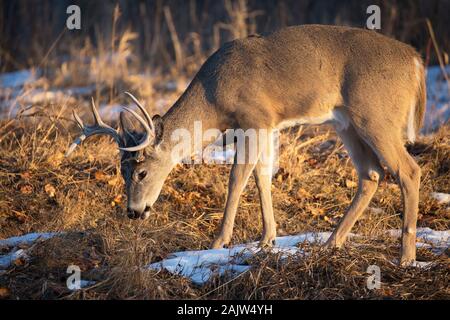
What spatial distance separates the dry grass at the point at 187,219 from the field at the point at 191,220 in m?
0.01

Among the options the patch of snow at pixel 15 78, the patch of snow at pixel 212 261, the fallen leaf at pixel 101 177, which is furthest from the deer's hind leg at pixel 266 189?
the patch of snow at pixel 15 78

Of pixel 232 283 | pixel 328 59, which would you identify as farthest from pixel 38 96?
pixel 232 283

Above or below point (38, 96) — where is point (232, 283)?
below

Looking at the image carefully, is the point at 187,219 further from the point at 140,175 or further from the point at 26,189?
the point at 26,189

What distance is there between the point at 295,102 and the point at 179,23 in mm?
10574

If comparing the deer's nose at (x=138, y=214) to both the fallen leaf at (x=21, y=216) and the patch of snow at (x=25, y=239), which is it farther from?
the fallen leaf at (x=21, y=216)

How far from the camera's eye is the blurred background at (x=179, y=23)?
1366cm

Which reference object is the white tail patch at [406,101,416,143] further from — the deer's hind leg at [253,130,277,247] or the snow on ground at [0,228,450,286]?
the deer's hind leg at [253,130,277,247]

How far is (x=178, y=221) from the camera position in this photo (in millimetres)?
7023

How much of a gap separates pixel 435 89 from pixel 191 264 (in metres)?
7.16

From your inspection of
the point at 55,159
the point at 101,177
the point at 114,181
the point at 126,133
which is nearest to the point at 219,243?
the point at 126,133
